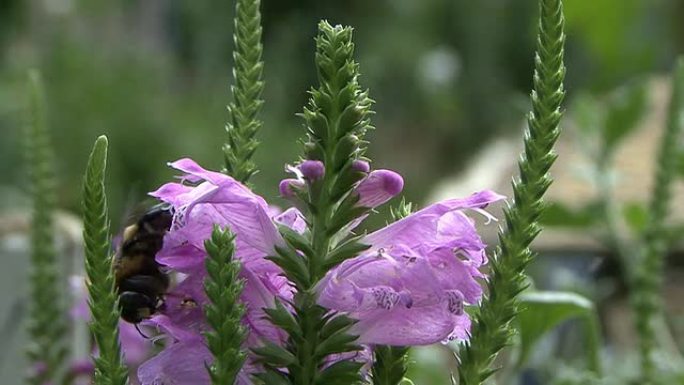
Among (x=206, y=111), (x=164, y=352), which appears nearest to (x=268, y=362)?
(x=164, y=352)

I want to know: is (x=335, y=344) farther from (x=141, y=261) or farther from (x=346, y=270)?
(x=141, y=261)

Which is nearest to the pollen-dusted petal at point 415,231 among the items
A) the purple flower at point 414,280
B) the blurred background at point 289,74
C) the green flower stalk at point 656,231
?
the purple flower at point 414,280

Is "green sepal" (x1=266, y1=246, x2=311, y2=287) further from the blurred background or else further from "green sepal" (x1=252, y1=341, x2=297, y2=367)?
the blurred background

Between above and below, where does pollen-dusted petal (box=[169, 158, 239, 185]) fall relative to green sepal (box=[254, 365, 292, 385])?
above

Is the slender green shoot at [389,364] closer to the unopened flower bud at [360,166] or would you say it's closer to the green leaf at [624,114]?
the unopened flower bud at [360,166]

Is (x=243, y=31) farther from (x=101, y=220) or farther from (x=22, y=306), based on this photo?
(x=22, y=306)

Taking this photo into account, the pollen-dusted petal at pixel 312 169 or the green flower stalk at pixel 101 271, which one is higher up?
the pollen-dusted petal at pixel 312 169

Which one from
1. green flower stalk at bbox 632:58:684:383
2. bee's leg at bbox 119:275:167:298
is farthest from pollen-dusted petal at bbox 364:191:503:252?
green flower stalk at bbox 632:58:684:383
